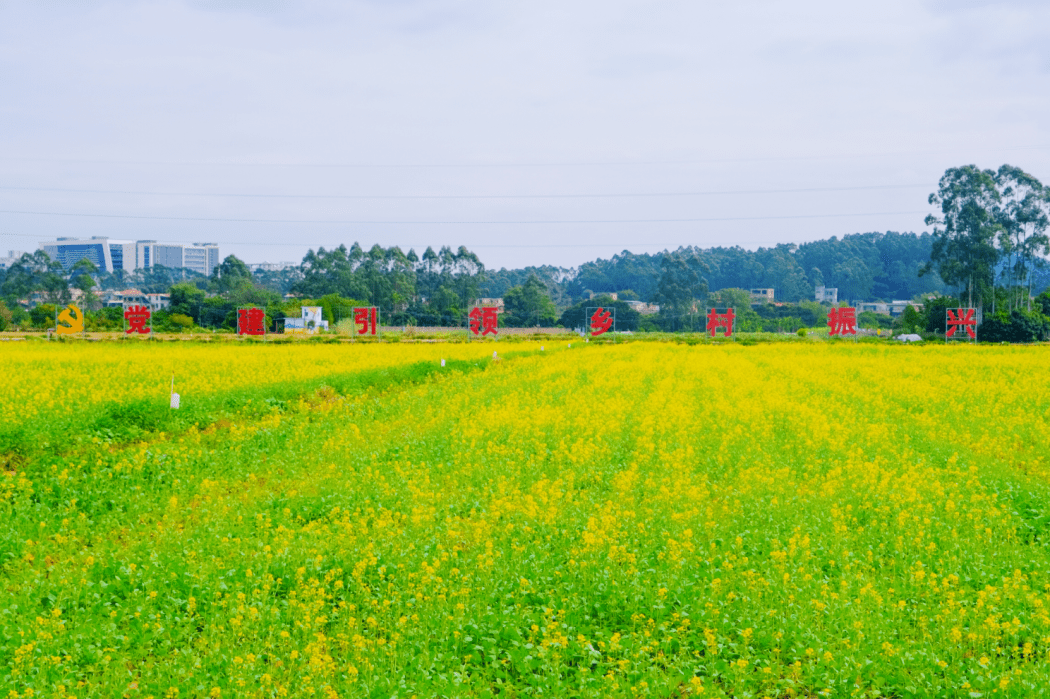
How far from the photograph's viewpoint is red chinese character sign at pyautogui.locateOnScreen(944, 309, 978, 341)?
52281 millimetres

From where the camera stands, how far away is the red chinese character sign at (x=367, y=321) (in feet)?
169

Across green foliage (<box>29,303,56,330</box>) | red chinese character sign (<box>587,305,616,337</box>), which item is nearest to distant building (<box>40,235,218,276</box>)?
green foliage (<box>29,303,56,330</box>)

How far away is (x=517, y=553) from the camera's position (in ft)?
23.1

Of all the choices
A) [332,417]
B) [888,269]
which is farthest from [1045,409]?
[888,269]

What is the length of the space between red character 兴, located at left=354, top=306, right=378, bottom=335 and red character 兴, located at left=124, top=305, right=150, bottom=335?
13070mm

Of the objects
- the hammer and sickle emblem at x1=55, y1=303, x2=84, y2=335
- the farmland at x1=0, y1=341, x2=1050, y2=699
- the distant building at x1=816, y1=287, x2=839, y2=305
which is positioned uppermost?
the distant building at x1=816, y1=287, x2=839, y2=305

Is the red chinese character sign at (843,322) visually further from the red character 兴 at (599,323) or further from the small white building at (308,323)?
the small white building at (308,323)

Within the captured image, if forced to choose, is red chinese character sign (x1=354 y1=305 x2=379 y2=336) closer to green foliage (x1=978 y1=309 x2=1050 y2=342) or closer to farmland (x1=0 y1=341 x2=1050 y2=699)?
farmland (x1=0 y1=341 x2=1050 y2=699)

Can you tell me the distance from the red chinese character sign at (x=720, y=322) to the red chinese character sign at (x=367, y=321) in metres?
22.1

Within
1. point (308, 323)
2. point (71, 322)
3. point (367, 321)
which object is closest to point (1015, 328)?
point (367, 321)

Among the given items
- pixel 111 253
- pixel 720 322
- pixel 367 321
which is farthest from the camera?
pixel 111 253

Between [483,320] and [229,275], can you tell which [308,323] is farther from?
[229,275]

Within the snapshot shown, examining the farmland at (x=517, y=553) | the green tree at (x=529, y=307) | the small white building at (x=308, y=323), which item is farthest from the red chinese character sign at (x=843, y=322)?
the farmland at (x=517, y=553)

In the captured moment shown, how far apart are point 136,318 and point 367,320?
14.1 m
